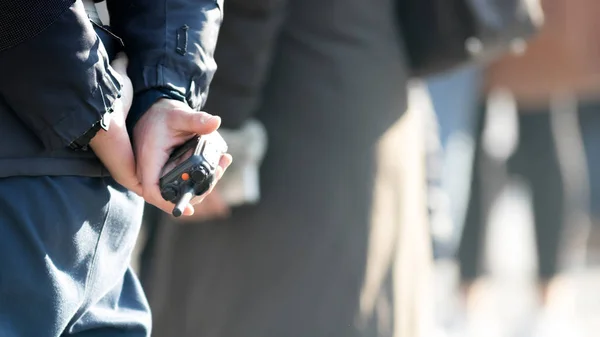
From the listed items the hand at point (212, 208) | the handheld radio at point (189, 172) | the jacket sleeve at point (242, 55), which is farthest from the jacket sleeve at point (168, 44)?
the hand at point (212, 208)

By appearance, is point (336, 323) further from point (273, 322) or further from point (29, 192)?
point (29, 192)

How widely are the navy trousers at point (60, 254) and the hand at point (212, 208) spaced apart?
796 mm

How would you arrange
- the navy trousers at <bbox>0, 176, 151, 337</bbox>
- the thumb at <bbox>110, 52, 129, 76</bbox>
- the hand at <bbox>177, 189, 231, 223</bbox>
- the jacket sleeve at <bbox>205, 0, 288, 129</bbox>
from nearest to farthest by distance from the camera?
1. the navy trousers at <bbox>0, 176, 151, 337</bbox>
2. the thumb at <bbox>110, 52, 129, 76</bbox>
3. the jacket sleeve at <bbox>205, 0, 288, 129</bbox>
4. the hand at <bbox>177, 189, 231, 223</bbox>

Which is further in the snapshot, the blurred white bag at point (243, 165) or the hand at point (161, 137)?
the blurred white bag at point (243, 165)

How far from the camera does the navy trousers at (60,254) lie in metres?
1.38

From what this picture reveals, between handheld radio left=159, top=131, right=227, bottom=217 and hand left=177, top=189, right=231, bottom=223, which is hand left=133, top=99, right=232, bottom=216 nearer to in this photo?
handheld radio left=159, top=131, right=227, bottom=217

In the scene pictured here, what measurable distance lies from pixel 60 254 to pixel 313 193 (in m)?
0.96

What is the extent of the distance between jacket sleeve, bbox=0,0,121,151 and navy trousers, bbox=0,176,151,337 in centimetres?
7

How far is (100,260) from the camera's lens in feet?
4.87

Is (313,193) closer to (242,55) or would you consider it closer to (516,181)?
(242,55)

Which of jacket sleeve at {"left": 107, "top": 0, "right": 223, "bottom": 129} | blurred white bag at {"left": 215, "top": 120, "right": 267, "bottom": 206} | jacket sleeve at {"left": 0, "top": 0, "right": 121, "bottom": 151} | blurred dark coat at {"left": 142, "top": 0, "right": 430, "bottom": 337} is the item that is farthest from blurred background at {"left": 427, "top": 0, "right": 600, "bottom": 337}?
jacket sleeve at {"left": 0, "top": 0, "right": 121, "bottom": 151}

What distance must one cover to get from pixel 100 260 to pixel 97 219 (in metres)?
0.05

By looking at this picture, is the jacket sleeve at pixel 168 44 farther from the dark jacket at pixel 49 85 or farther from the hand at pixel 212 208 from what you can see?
the hand at pixel 212 208

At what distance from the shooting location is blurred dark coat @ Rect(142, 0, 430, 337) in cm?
229
